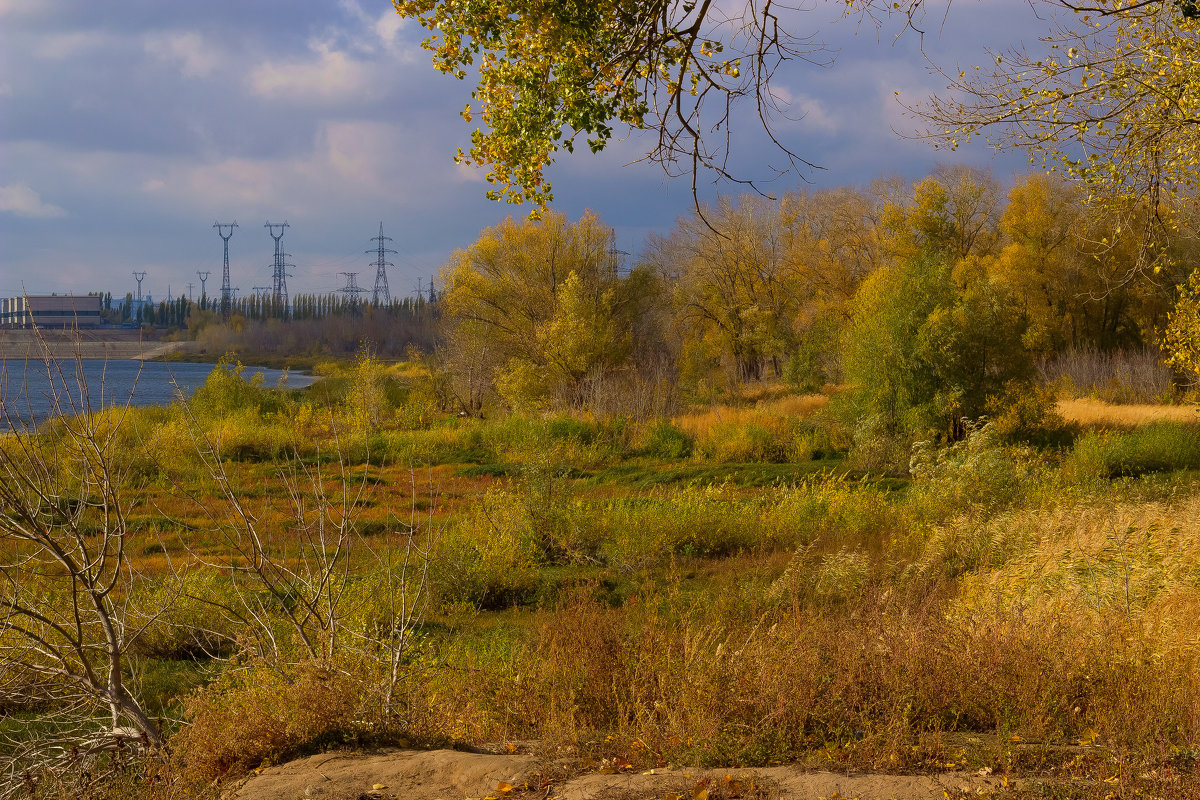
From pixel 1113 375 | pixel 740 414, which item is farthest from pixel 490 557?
pixel 1113 375

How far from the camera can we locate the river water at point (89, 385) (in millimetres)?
4180

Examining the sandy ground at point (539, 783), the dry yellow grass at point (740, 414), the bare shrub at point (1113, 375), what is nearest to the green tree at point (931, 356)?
the dry yellow grass at point (740, 414)

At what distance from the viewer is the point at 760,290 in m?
40.4

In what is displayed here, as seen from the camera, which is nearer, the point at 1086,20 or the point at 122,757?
the point at 122,757

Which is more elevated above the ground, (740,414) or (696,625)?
(740,414)

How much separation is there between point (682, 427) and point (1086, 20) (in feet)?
54.1

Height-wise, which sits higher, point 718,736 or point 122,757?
point 718,736

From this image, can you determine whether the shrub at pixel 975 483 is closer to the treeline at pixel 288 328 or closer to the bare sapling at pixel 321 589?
the bare sapling at pixel 321 589

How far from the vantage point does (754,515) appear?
12469 millimetres

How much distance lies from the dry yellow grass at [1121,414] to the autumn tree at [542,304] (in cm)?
1575

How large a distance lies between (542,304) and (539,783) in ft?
109

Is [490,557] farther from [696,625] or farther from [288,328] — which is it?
[288,328]

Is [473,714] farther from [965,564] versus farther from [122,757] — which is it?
[965,564]

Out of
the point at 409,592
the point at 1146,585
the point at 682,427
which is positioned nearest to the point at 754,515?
the point at 409,592
